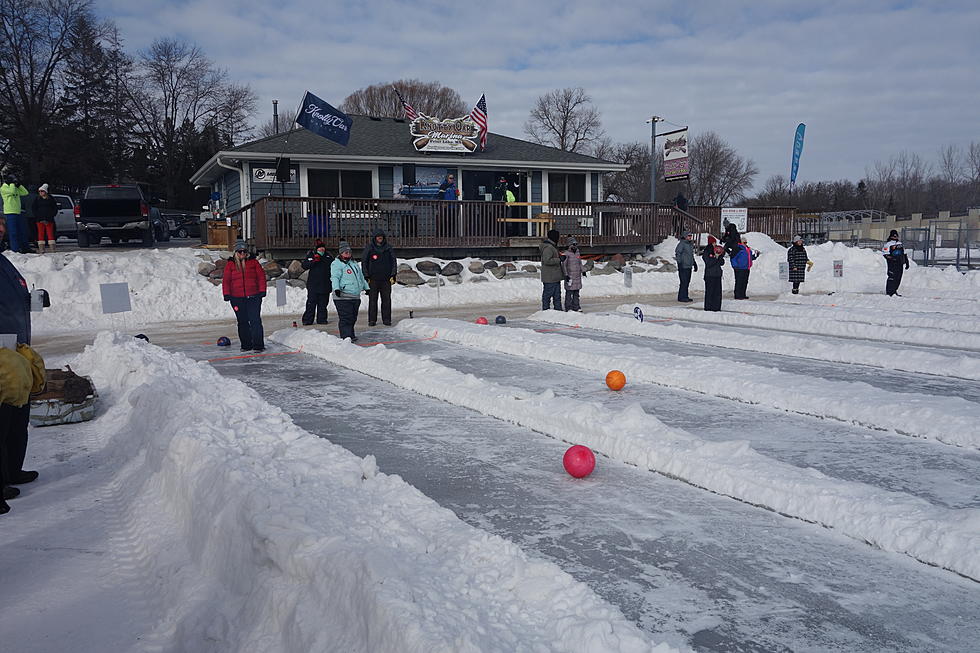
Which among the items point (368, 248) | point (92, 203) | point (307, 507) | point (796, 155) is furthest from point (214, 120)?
point (307, 507)

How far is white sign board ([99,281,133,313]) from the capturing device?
13.9m

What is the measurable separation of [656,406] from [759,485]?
2.77 m

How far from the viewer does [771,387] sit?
812 cm

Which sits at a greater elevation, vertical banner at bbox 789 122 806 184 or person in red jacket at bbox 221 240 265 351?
vertical banner at bbox 789 122 806 184

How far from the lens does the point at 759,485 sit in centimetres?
511

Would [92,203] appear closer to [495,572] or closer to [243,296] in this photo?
[243,296]

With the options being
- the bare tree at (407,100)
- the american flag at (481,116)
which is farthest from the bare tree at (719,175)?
the american flag at (481,116)

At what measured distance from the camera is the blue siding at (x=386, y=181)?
27.2 metres

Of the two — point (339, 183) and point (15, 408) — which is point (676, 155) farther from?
point (15, 408)

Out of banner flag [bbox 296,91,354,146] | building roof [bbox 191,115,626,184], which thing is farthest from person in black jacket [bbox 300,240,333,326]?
building roof [bbox 191,115,626,184]

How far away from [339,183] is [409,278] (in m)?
6.74

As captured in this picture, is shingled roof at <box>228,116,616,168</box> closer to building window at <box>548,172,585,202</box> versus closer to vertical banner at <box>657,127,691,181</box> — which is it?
building window at <box>548,172,585,202</box>

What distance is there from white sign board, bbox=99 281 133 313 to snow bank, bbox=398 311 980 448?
23.3 ft

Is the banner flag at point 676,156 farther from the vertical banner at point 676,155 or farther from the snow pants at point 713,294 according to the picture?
the snow pants at point 713,294
